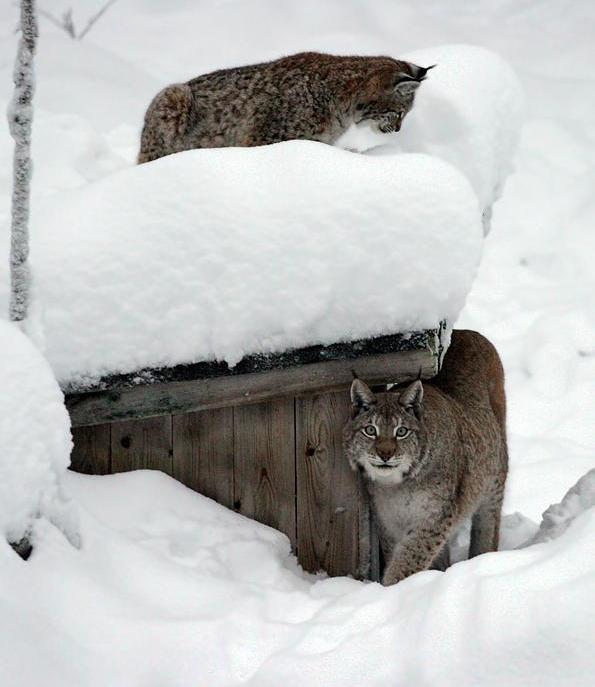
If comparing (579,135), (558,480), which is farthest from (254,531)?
(579,135)

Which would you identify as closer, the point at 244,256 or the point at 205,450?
the point at 244,256

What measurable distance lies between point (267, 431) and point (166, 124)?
155 centimetres

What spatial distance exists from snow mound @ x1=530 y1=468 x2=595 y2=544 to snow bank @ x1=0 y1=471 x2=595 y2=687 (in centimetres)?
104

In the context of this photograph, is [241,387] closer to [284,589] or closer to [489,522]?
[284,589]

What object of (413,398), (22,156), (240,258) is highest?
(22,156)

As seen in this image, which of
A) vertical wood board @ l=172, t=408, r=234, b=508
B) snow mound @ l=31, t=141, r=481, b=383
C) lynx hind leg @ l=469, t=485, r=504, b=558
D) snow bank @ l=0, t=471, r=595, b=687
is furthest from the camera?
lynx hind leg @ l=469, t=485, r=504, b=558

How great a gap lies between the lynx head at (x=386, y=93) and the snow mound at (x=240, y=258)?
1032mm

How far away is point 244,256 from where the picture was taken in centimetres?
400

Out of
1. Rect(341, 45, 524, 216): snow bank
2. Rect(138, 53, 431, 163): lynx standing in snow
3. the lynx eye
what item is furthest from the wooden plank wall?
Rect(341, 45, 524, 216): snow bank

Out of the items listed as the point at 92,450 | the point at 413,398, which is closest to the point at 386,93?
the point at 413,398

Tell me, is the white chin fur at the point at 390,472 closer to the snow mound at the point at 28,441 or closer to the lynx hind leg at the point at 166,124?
the snow mound at the point at 28,441

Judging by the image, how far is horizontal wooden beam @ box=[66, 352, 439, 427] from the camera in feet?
13.5

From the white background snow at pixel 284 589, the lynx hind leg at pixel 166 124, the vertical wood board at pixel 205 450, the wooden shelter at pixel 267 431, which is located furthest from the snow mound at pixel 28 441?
the lynx hind leg at pixel 166 124

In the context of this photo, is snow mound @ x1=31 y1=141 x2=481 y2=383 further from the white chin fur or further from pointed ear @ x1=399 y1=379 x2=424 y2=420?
the white chin fur
